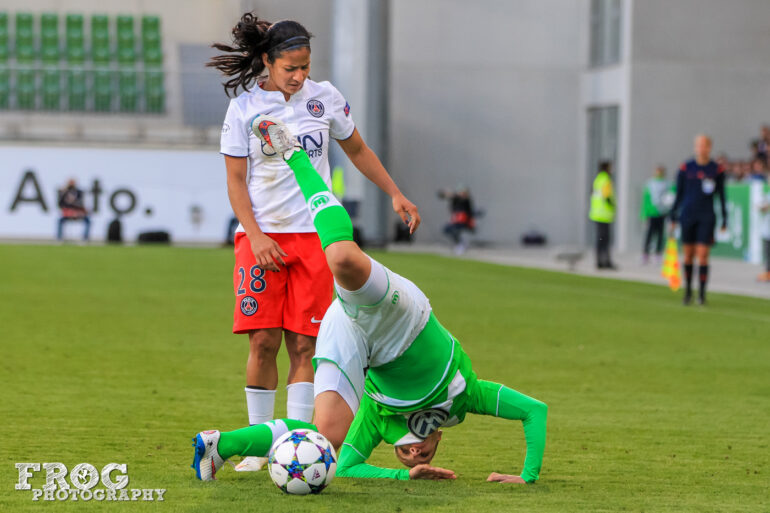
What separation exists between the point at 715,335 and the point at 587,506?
24.8ft

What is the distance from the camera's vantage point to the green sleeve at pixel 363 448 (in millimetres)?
4906

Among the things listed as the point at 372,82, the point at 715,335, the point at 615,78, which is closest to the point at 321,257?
the point at 715,335

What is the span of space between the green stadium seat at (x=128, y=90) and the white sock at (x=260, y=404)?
26.9 m

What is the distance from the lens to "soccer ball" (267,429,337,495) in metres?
4.38

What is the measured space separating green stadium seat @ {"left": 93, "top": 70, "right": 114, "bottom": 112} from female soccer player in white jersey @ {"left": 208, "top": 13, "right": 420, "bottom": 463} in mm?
26732

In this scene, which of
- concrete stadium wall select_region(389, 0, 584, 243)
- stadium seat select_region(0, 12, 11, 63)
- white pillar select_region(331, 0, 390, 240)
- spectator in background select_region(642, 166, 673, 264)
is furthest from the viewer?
concrete stadium wall select_region(389, 0, 584, 243)

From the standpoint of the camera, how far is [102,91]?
31094 millimetres

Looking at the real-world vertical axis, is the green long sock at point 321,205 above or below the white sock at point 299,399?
above

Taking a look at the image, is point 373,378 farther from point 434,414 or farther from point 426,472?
point 426,472

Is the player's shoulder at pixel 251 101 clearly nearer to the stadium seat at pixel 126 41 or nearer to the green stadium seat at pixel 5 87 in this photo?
the green stadium seat at pixel 5 87

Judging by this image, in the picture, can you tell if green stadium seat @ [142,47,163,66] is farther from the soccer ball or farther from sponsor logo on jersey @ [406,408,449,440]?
the soccer ball

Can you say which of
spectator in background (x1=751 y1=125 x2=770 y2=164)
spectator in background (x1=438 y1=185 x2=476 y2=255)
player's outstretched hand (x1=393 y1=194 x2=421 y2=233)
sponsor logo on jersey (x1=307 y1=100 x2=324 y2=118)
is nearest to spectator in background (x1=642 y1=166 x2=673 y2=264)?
spectator in background (x1=751 y1=125 x2=770 y2=164)

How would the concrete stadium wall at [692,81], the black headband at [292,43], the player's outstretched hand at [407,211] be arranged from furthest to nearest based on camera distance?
the concrete stadium wall at [692,81] < the player's outstretched hand at [407,211] < the black headband at [292,43]

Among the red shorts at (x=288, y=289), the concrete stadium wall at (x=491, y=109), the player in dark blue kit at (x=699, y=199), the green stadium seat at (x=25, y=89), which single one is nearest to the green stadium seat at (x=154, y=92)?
the green stadium seat at (x=25, y=89)
